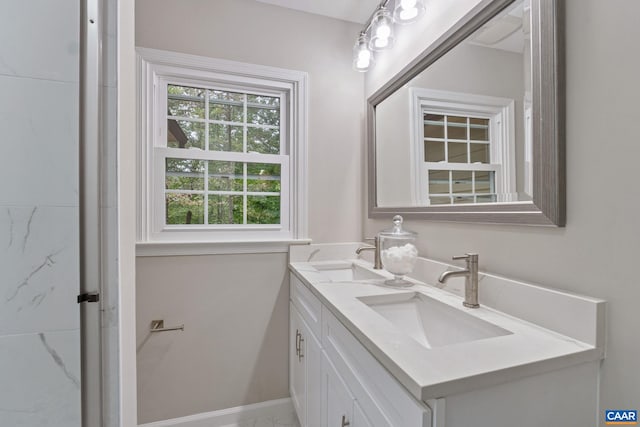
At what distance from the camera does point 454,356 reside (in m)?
0.64

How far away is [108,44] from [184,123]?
86cm

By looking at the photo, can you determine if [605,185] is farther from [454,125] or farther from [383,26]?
[383,26]

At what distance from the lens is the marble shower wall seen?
0.77m

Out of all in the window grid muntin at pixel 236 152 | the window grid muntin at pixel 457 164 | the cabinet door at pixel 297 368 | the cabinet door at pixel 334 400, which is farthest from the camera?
the window grid muntin at pixel 236 152

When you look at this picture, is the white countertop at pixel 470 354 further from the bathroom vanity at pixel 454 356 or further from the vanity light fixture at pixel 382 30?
the vanity light fixture at pixel 382 30

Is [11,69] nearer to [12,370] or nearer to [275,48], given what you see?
[12,370]

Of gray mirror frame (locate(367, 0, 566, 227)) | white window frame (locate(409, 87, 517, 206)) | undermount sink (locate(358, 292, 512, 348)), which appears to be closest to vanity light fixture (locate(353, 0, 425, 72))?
white window frame (locate(409, 87, 517, 206))

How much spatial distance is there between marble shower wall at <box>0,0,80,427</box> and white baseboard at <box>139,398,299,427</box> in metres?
0.96

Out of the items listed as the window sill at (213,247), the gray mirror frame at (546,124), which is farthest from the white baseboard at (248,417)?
the gray mirror frame at (546,124)

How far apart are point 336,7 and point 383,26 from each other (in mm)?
464

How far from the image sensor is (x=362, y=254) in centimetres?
188

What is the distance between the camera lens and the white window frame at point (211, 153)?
1.55 meters

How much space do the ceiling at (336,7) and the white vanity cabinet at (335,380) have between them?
1675 mm

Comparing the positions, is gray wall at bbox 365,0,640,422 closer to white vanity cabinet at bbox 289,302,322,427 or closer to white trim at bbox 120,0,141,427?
white vanity cabinet at bbox 289,302,322,427
